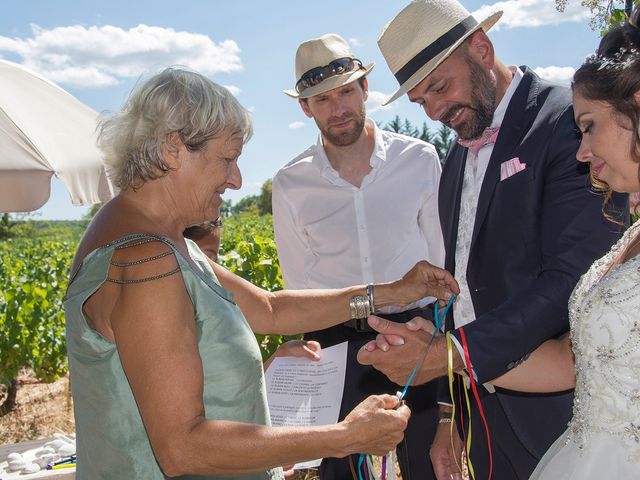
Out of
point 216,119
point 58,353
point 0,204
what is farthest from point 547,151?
point 58,353

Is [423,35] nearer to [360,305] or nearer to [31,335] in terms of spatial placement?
[360,305]

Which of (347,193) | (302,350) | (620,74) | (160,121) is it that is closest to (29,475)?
(302,350)

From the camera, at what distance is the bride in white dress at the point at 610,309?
6.51 ft

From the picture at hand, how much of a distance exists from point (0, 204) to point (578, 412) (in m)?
4.23

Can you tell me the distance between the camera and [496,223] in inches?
107

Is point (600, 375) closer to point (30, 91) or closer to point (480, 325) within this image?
point (480, 325)

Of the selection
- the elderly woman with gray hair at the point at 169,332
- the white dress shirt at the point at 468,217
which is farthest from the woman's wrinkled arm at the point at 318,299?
the elderly woman with gray hair at the point at 169,332

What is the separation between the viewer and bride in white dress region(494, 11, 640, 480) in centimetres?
199

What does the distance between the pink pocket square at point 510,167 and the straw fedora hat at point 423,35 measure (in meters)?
0.55

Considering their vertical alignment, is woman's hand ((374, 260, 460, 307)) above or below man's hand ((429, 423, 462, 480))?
above

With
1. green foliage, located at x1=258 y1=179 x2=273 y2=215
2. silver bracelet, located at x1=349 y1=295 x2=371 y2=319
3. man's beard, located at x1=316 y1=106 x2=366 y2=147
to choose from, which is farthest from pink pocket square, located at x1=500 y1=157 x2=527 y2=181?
green foliage, located at x1=258 y1=179 x2=273 y2=215

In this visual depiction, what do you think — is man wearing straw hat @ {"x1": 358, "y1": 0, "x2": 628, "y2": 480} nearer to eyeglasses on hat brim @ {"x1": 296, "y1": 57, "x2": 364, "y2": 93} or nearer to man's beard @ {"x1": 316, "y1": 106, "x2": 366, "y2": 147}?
man's beard @ {"x1": 316, "y1": 106, "x2": 366, "y2": 147}

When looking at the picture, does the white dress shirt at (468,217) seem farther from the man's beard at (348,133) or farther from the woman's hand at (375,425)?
the man's beard at (348,133)

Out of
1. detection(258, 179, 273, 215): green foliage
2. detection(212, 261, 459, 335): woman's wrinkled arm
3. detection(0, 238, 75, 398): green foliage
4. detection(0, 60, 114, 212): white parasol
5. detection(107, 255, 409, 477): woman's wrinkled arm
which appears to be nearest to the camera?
detection(107, 255, 409, 477): woman's wrinkled arm
